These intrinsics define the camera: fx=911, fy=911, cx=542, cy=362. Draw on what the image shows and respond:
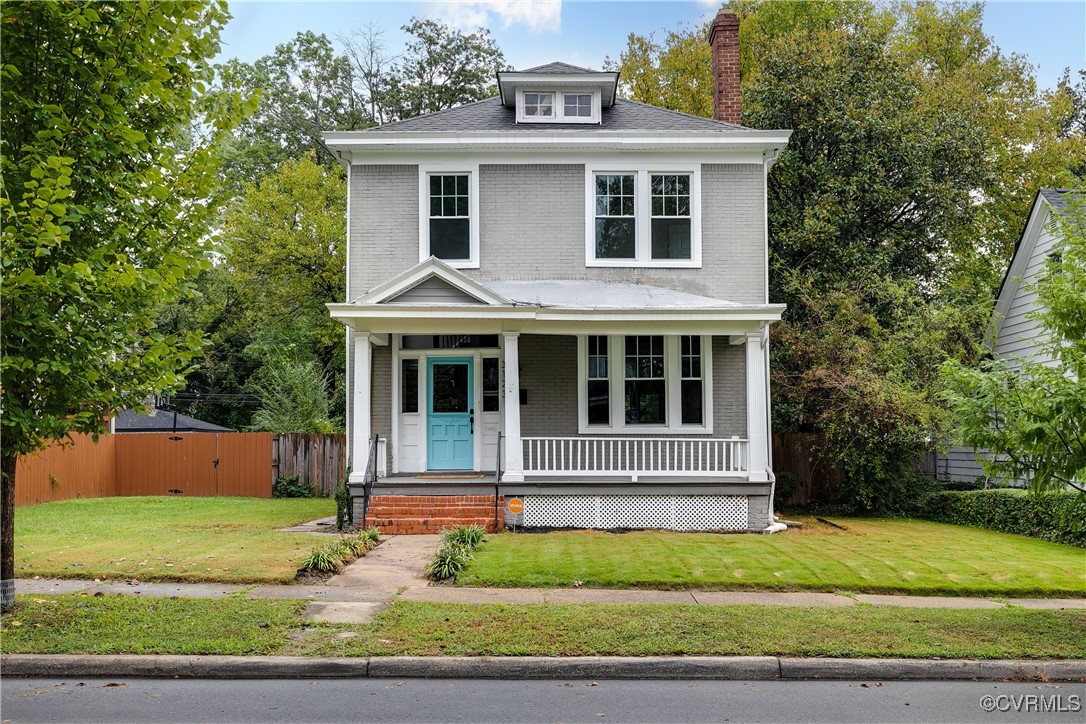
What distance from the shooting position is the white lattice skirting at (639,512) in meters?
14.9

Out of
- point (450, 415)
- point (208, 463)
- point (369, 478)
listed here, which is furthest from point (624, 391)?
point (208, 463)

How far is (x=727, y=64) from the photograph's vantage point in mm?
18938

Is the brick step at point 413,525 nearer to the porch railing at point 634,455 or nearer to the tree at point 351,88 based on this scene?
the porch railing at point 634,455

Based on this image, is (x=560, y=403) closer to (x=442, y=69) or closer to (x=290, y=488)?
(x=290, y=488)

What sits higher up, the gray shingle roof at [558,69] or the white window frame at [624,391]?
the gray shingle roof at [558,69]

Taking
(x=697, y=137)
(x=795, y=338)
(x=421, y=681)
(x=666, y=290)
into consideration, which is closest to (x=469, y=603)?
(x=421, y=681)

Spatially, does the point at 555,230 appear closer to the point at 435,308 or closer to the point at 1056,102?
the point at 435,308

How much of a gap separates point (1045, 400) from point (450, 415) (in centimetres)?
1068

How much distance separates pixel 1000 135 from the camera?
29.0m

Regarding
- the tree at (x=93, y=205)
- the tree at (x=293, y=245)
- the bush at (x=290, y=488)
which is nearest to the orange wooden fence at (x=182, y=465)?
the bush at (x=290, y=488)

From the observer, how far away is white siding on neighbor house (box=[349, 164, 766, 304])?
1683 cm

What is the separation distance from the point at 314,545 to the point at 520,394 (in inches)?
206

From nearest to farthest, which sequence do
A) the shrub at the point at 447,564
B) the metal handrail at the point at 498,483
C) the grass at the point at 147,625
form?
the grass at the point at 147,625 → the shrub at the point at 447,564 → the metal handrail at the point at 498,483

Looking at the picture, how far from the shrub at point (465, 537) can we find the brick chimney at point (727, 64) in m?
10.7
